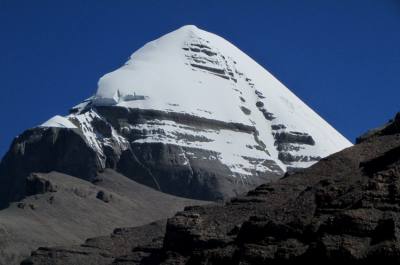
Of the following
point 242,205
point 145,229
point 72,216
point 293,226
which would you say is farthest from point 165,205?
point 293,226

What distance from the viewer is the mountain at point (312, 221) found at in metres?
62.0

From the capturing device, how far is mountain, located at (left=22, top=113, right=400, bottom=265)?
203 feet

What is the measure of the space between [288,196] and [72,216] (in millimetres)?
69845

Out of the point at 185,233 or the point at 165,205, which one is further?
the point at 165,205

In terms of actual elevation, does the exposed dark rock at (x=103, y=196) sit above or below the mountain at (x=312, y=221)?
above

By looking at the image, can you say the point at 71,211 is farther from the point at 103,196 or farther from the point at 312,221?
the point at 312,221

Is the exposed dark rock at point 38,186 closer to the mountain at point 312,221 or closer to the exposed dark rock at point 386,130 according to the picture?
the mountain at point 312,221

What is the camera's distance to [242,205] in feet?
320

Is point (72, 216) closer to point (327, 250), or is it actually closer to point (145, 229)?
point (145, 229)

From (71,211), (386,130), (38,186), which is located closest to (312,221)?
(386,130)

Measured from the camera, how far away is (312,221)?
222 feet

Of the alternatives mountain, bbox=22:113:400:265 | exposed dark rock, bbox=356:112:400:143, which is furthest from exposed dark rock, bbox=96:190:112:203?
exposed dark rock, bbox=356:112:400:143

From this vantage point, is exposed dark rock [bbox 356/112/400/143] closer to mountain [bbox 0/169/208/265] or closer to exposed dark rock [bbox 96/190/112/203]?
mountain [bbox 0/169/208/265]

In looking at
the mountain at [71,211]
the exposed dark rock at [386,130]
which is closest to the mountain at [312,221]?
the exposed dark rock at [386,130]
